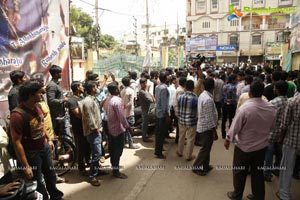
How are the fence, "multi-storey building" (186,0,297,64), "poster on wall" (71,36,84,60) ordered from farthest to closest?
"multi-storey building" (186,0,297,64)
the fence
"poster on wall" (71,36,84,60)

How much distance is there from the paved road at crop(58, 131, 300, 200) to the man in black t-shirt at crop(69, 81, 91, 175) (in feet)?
1.08

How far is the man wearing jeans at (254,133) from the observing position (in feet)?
10.9

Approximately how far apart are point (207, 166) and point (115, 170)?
172 cm

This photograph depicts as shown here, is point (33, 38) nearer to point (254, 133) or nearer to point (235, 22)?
point (254, 133)

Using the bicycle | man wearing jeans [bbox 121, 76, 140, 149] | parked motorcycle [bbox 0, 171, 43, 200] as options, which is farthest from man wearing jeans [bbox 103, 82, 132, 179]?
parked motorcycle [bbox 0, 171, 43, 200]

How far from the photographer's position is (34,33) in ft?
18.0

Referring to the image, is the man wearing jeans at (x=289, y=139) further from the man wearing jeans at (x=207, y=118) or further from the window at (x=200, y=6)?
the window at (x=200, y=6)

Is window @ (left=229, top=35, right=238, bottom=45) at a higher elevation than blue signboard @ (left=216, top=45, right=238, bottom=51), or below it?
higher

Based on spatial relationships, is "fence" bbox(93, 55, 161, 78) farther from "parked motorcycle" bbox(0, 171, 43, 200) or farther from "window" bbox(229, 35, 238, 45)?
"window" bbox(229, 35, 238, 45)

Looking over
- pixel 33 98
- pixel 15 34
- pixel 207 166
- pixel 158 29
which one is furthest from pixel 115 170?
pixel 158 29

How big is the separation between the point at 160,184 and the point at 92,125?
5.06 ft

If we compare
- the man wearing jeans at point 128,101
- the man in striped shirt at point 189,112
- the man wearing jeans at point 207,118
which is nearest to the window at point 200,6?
the man wearing jeans at point 128,101

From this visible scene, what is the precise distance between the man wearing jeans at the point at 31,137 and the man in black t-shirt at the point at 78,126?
113 centimetres

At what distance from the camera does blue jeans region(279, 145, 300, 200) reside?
3.50 meters
